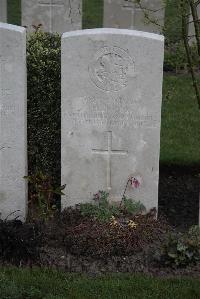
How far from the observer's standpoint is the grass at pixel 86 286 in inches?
205

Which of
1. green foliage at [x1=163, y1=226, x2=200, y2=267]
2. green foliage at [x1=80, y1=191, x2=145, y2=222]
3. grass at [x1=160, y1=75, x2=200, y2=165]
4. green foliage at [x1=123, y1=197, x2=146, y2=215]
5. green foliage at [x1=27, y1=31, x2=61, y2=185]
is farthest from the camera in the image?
grass at [x1=160, y1=75, x2=200, y2=165]

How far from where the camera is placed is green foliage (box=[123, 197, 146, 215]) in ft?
20.9

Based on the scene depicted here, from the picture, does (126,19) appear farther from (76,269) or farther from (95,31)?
(76,269)

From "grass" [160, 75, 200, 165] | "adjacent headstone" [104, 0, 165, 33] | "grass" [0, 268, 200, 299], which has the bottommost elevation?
"grass" [0, 268, 200, 299]

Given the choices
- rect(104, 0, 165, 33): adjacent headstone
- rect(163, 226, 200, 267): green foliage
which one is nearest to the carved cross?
rect(104, 0, 165, 33): adjacent headstone

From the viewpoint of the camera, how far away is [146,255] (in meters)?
5.99

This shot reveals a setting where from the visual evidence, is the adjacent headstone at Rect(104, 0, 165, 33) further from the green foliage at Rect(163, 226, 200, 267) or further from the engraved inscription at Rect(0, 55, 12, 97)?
the green foliage at Rect(163, 226, 200, 267)

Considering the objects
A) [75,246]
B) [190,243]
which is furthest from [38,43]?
[190,243]

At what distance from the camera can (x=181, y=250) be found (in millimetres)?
5703

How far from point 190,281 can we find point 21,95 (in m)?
2.28

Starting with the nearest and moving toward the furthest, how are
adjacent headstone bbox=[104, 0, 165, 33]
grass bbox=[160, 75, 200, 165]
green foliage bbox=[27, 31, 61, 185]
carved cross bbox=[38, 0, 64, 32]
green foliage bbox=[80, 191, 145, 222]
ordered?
green foliage bbox=[80, 191, 145, 222] → green foliage bbox=[27, 31, 61, 185] → grass bbox=[160, 75, 200, 165] → adjacent headstone bbox=[104, 0, 165, 33] → carved cross bbox=[38, 0, 64, 32]

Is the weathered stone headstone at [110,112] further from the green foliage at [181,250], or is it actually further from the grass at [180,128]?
the grass at [180,128]

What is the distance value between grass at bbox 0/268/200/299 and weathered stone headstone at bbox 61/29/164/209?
44.7 inches

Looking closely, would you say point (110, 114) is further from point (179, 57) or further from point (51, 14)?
point (51, 14)
